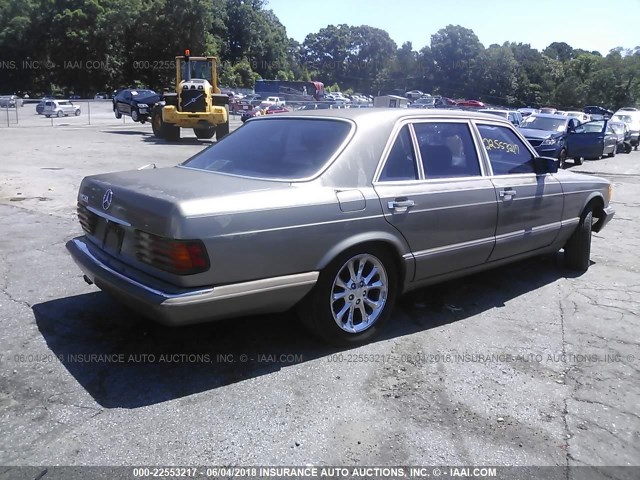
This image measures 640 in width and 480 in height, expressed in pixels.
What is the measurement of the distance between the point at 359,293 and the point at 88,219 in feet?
6.62

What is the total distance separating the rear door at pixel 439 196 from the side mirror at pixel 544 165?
85 centimetres

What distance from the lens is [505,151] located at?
16.8 ft

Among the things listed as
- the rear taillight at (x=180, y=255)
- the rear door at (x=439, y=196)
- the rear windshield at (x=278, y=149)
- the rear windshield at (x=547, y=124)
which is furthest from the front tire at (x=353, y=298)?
the rear windshield at (x=547, y=124)

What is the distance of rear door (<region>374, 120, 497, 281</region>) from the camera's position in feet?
13.3

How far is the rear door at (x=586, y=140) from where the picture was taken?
18156 millimetres

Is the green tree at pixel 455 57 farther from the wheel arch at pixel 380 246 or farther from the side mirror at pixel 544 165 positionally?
the wheel arch at pixel 380 246

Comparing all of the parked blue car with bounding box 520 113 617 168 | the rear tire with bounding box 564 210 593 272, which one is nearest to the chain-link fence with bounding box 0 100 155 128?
the parked blue car with bounding box 520 113 617 168

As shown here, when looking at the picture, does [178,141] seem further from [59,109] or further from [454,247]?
[59,109]

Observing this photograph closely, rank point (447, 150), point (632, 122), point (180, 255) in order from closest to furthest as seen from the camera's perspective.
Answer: point (180, 255) → point (447, 150) → point (632, 122)

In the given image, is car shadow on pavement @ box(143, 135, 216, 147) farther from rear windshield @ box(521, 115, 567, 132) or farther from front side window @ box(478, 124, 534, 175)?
front side window @ box(478, 124, 534, 175)

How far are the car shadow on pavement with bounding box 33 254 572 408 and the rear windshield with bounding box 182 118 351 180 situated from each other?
1.18 metres

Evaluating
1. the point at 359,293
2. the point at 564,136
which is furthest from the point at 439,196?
the point at 564,136

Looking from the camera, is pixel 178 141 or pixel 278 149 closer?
pixel 278 149

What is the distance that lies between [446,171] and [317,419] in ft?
7.46
